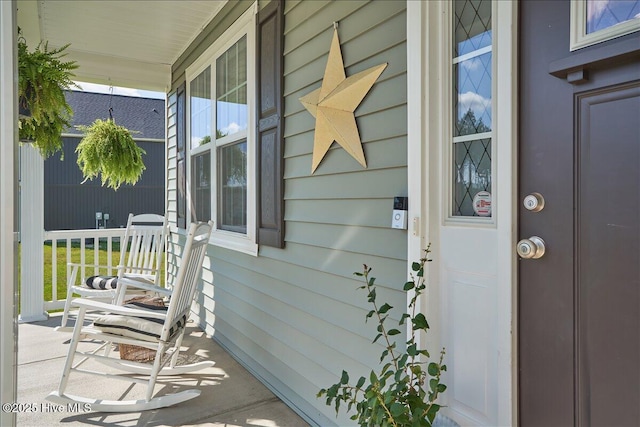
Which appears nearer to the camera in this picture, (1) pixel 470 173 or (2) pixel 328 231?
(1) pixel 470 173

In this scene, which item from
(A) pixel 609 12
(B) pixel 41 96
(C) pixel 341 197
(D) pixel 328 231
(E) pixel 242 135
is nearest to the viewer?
(A) pixel 609 12

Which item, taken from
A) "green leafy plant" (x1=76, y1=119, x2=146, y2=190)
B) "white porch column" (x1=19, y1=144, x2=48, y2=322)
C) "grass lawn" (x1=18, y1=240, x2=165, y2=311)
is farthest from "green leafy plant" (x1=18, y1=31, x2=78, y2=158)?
"grass lawn" (x1=18, y1=240, x2=165, y2=311)

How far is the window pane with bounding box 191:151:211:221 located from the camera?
416 cm

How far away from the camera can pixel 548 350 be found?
128 cm

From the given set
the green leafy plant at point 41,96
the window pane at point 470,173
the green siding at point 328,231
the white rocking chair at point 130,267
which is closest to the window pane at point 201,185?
the white rocking chair at point 130,267

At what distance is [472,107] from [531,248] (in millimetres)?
535

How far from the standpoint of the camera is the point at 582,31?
1.19m

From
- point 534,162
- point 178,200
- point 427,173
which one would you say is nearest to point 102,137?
point 178,200

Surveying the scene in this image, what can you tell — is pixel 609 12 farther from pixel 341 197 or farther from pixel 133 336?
pixel 133 336

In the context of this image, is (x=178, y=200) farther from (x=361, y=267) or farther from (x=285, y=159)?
(x=361, y=267)

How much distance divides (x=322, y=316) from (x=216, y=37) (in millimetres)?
2829

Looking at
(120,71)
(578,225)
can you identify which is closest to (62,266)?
(120,71)

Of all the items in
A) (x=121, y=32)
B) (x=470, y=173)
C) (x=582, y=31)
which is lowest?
(x=470, y=173)

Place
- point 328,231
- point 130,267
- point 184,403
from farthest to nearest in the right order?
point 130,267
point 184,403
point 328,231
